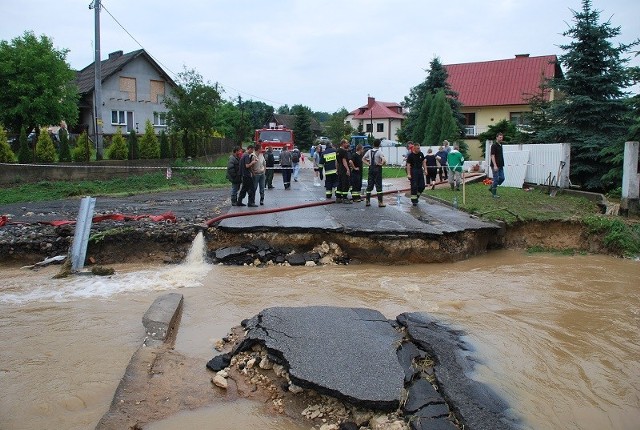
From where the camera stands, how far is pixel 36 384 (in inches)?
210

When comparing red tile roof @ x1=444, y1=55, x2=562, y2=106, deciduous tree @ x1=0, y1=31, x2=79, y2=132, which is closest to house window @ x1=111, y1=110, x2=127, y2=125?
deciduous tree @ x1=0, y1=31, x2=79, y2=132

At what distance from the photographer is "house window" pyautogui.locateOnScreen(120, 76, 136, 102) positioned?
37.3m

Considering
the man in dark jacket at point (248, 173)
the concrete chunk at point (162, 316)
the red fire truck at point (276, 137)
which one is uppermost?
the red fire truck at point (276, 137)

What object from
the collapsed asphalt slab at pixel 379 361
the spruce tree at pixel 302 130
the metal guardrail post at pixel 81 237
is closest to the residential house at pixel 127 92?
the metal guardrail post at pixel 81 237

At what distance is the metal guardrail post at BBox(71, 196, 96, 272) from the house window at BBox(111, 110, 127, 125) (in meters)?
29.3

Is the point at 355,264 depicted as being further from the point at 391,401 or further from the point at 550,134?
the point at 550,134

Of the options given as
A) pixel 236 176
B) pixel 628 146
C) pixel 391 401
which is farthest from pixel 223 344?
pixel 628 146

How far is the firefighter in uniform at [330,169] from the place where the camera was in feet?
49.3

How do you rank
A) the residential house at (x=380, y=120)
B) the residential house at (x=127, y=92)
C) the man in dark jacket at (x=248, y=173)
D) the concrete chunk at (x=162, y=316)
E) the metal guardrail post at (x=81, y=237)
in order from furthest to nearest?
1. the residential house at (x=380, y=120)
2. the residential house at (x=127, y=92)
3. the man in dark jacket at (x=248, y=173)
4. the metal guardrail post at (x=81, y=237)
5. the concrete chunk at (x=162, y=316)

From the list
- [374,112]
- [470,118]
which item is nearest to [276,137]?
[470,118]

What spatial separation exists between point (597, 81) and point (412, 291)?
48.6ft

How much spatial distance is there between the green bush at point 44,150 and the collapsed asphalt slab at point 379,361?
19108 millimetres

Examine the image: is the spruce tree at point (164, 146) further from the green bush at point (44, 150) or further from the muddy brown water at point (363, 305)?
the muddy brown water at point (363, 305)

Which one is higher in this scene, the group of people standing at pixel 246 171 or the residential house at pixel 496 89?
the residential house at pixel 496 89
